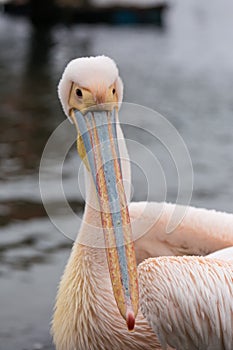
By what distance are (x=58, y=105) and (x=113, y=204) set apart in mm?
7007

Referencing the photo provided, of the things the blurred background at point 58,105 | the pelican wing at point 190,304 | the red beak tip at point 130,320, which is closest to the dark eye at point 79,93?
the pelican wing at point 190,304

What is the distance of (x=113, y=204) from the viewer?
234 centimetres

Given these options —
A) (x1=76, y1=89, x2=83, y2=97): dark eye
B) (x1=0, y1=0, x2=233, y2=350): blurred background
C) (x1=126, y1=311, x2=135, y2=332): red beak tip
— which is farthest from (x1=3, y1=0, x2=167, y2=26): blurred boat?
(x1=126, y1=311, x2=135, y2=332): red beak tip

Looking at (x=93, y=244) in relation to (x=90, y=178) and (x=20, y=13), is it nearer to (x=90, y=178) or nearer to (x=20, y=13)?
(x=90, y=178)

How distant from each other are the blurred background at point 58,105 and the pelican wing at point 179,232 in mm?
714

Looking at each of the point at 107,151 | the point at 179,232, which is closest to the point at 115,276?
the point at 107,151

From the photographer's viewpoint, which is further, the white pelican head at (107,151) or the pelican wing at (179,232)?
the pelican wing at (179,232)

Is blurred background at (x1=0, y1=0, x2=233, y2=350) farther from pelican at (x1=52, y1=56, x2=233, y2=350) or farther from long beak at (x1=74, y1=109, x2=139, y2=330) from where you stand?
long beak at (x1=74, y1=109, x2=139, y2=330)

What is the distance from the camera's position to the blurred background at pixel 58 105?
4.04 m

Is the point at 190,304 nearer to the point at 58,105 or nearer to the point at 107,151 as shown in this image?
the point at 107,151

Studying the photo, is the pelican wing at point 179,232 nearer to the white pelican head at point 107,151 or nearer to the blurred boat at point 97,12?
the white pelican head at point 107,151

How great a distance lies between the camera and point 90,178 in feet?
8.24

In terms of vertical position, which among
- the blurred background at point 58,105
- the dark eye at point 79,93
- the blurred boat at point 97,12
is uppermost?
the blurred boat at point 97,12

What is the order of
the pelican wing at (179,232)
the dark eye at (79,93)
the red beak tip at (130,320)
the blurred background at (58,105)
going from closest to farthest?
the red beak tip at (130,320), the dark eye at (79,93), the pelican wing at (179,232), the blurred background at (58,105)
